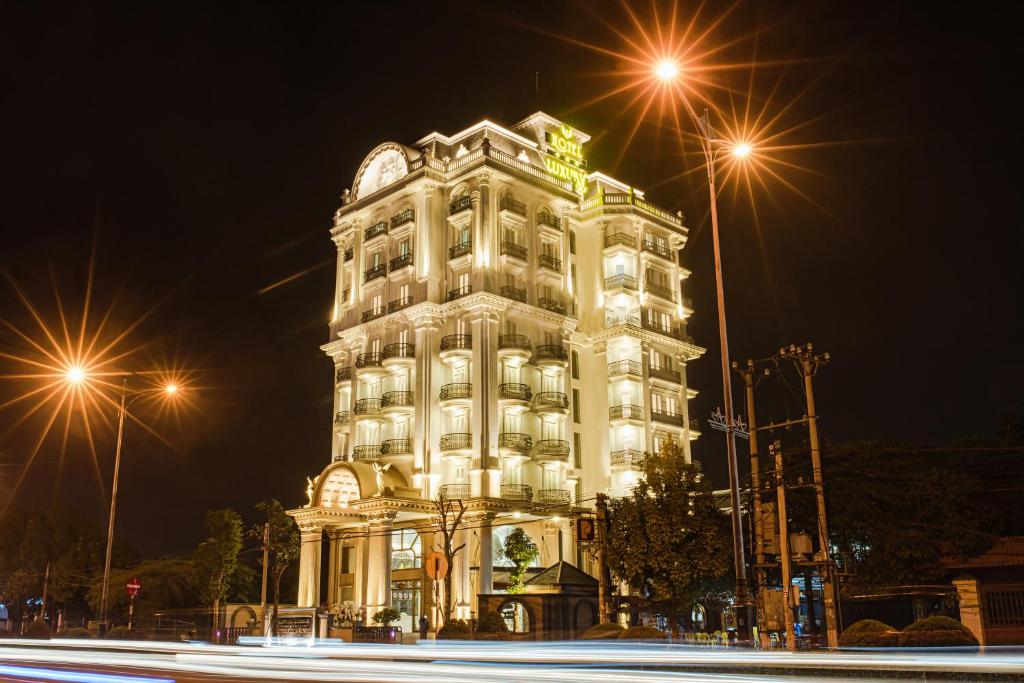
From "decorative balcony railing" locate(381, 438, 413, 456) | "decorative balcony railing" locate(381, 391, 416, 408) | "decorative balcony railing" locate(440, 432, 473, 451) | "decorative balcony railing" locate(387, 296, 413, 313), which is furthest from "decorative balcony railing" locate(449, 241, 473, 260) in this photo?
"decorative balcony railing" locate(381, 438, 413, 456)

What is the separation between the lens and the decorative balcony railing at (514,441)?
59688 millimetres

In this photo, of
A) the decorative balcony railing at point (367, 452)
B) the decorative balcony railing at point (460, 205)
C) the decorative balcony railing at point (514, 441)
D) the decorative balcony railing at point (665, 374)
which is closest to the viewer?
the decorative balcony railing at point (514, 441)

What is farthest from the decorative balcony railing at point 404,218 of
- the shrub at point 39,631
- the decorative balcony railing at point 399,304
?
the shrub at point 39,631

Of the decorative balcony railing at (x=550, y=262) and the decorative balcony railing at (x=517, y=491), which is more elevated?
the decorative balcony railing at (x=550, y=262)

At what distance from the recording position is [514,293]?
6278 centimetres

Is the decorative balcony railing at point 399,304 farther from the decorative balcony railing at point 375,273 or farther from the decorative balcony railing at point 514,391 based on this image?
the decorative balcony railing at point 514,391

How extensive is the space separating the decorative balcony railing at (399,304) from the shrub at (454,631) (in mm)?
25996

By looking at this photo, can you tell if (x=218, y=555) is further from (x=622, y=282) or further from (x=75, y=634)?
(x=622, y=282)

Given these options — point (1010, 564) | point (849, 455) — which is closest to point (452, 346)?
point (849, 455)

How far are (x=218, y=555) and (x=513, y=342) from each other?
27.4m

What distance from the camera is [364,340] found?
67500mm

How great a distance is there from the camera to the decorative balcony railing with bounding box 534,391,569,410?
205ft

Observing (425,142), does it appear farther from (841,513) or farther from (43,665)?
(43,665)

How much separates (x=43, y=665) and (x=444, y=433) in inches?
1525
